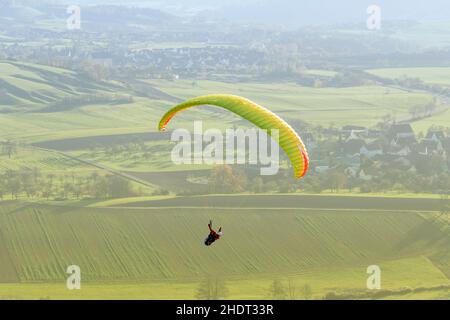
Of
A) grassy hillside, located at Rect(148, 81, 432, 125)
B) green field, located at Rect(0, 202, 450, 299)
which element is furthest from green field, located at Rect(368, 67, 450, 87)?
Answer: green field, located at Rect(0, 202, 450, 299)

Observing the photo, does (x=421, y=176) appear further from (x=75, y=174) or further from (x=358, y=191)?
(x=75, y=174)

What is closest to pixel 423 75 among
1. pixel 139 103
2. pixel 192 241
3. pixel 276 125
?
pixel 139 103

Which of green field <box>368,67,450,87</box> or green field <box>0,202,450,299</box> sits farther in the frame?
green field <box>368,67,450,87</box>

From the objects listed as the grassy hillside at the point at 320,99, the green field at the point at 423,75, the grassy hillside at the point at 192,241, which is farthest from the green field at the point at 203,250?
the green field at the point at 423,75

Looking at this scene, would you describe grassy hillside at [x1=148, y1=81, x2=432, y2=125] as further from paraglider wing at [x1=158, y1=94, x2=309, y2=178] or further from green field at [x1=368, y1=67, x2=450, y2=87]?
paraglider wing at [x1=158, y1=94, x2=309, y2=178]

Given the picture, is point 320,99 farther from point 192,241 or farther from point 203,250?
point 203,250

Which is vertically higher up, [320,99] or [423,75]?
[423,75]

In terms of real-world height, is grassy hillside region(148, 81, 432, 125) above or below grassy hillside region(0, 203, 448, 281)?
above

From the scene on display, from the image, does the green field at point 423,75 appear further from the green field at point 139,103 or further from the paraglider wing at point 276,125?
the paraglider wing at point 276,125

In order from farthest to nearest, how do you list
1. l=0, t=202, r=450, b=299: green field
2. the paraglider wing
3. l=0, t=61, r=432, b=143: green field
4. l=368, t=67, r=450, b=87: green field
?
l=368, t=67, r=450, b=87: green field → l=0, t=61, r=432, b=143: green field → l=0, t=202, r=450, b=299: green field → the paraglider wing

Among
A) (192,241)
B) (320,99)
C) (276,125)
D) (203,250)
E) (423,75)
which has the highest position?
(423,75)
